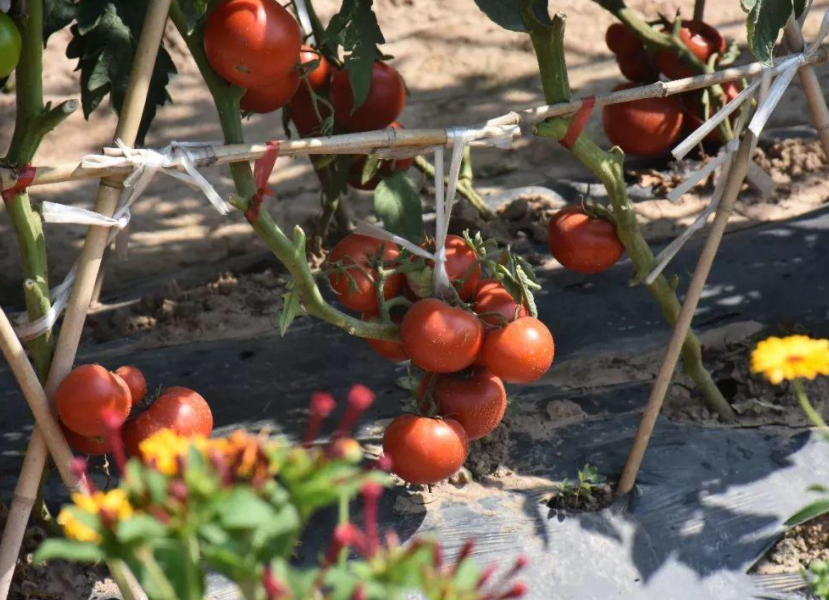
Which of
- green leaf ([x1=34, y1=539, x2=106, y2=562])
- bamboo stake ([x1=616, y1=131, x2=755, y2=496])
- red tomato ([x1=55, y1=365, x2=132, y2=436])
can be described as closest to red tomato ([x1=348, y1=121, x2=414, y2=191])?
bamboo stake ([x1=616, y1=131, x2=755, y2=496])

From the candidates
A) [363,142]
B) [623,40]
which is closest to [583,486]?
[363,142]

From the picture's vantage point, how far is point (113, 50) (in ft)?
5.66

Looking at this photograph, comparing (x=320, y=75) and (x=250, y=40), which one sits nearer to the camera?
(x=250, y=40)

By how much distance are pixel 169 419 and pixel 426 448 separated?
386mm

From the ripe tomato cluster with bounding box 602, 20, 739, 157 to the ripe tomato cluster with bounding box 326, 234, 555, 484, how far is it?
1.03 m

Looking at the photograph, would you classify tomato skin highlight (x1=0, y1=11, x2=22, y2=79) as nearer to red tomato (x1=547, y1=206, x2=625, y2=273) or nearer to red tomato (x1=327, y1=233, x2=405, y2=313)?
red tomato (x1=327, y1=233, x2=405, y2=313)

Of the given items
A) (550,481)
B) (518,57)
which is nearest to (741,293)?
(550,481)

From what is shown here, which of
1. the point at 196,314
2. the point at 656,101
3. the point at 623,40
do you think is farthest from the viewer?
the point at 623,40

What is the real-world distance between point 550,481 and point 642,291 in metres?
0.66

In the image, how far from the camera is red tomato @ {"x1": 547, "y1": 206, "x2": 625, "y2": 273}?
6.09 feet

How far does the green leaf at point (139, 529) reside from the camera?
639 mm

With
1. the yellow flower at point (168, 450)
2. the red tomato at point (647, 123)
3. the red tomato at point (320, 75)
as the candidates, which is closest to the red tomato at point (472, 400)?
the red tomato at point (320, 75)

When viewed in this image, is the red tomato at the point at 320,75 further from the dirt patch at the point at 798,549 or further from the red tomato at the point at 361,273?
the dirt patch at the point at 798,549

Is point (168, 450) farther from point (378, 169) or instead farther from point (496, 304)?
point (378, 169)
